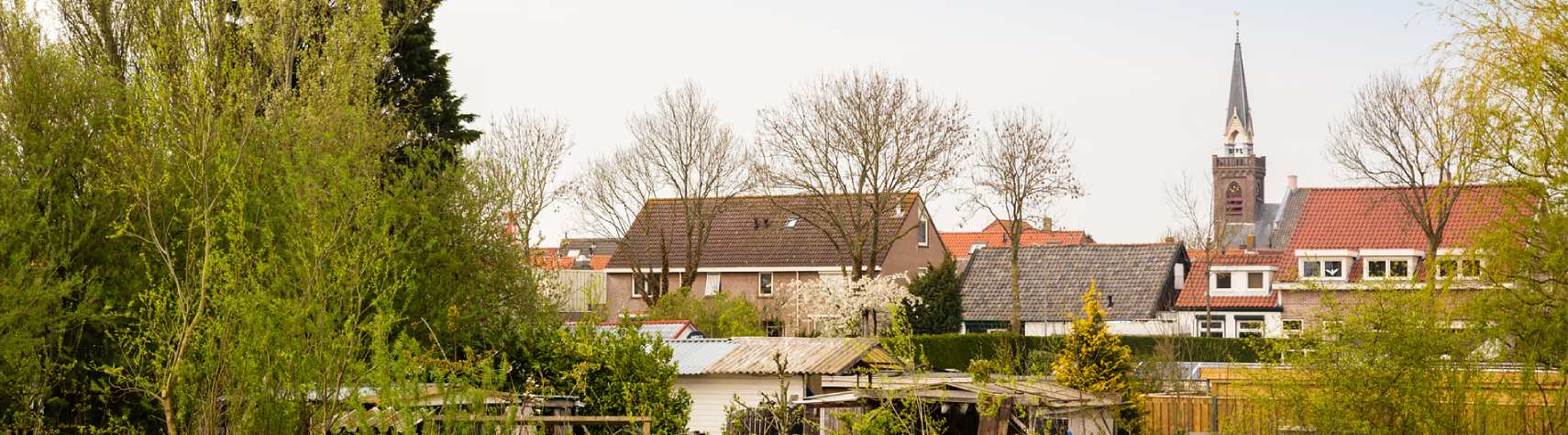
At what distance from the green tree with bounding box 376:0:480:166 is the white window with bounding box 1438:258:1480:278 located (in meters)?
14.9

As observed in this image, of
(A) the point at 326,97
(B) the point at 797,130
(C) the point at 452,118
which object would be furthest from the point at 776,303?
(A) the point at 326,97

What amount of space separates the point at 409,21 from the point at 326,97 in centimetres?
583

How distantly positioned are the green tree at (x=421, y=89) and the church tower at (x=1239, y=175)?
88227 millimetres

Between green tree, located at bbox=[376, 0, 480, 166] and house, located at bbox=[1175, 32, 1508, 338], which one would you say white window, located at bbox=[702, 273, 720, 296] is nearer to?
house, located at bbox=[1175, 32, 1508, 338]

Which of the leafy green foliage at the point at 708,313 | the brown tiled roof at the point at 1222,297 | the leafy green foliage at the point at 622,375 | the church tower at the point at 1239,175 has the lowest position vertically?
the leafy green foliage at the point at 622,375

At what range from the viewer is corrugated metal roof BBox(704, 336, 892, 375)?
84.7 feet

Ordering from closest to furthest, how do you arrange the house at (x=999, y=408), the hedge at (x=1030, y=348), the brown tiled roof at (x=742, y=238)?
the house at (x=999, y=408) < the hedge at (x=1030, y=348) < the brown tiled roof at (x=742, y=238)

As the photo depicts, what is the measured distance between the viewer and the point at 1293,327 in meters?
17.6

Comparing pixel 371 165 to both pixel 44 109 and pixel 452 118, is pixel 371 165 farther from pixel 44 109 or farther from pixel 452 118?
pixel 452 118

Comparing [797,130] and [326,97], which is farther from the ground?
[797,130]

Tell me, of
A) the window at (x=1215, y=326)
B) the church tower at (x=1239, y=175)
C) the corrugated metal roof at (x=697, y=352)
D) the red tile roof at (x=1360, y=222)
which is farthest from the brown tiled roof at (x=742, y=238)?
the church tower at (x=1239, y=175)

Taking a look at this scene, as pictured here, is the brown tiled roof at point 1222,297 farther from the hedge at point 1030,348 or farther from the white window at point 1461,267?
the white window at point 1461,267

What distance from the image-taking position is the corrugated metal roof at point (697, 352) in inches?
1063

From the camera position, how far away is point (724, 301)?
45375 mm
